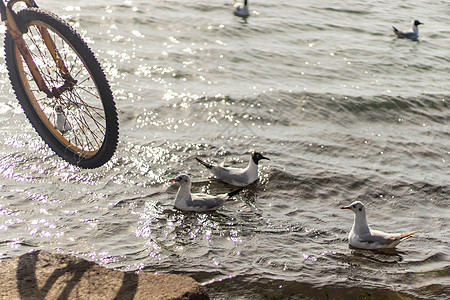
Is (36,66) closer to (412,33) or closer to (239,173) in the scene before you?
(239,173)

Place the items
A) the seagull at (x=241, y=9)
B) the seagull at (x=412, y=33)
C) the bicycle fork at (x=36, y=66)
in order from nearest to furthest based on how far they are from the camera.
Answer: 1. the bicycle fork at (x=36, y=66)
2. the seagull at (x=412, y=33)
3. the seagull at (x=241, y=9)

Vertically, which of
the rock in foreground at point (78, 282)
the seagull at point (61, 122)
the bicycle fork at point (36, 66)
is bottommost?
the rock in foreground at point (78, 282)

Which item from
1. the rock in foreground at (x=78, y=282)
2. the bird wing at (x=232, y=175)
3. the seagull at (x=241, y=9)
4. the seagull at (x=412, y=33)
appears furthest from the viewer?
the seagull at (x=241, y=9)

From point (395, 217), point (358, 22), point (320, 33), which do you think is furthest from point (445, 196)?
point (358, 22)

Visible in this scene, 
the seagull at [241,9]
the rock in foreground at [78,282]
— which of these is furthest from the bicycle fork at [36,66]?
the seagull at [241,9]

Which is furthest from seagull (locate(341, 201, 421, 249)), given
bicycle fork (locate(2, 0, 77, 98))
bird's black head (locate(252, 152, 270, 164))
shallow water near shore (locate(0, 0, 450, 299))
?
bicycle fork (locate(2, 0, 77, 98))

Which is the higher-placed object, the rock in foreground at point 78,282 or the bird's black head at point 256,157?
the rock in foreground at point 78,282

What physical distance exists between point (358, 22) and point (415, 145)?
9833 millimetres

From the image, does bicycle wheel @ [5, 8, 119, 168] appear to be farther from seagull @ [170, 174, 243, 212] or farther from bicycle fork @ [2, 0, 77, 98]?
seagull @ [170, 174, 243, 212]

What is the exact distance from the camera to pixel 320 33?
19.2 metres

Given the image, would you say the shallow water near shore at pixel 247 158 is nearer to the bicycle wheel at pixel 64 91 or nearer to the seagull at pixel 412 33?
the seagull at pixel 412 33

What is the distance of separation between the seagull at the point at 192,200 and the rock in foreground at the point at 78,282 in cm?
246

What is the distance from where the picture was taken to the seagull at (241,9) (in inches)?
801

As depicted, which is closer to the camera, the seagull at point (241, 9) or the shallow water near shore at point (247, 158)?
the shallow water near shore at point (247, 158)
